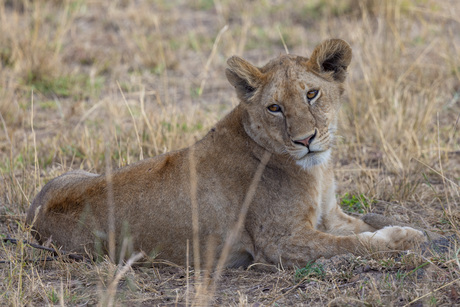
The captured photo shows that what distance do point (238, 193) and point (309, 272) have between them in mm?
766

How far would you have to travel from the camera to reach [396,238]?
4.03 meters

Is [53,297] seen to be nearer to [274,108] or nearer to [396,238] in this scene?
[274,108]

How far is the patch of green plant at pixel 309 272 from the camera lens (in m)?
3.77

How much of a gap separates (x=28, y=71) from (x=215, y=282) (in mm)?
5903

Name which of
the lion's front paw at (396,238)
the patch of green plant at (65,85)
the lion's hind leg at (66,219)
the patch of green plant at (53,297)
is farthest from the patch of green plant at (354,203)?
the patch of green plant at (65,85)

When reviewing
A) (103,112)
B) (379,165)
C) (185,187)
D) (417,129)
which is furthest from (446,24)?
(185,187)

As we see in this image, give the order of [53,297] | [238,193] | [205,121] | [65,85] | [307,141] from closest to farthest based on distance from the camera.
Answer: [53,297] < [307,141] < [238,193] < [205,121] < [65,85]

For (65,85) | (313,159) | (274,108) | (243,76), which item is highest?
(243,76)

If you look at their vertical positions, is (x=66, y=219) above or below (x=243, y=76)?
below

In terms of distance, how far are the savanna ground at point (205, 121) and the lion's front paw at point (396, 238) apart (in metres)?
0.15

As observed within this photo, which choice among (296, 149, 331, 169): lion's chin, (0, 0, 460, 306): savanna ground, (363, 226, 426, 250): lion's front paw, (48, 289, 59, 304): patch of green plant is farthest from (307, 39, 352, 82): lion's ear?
(48, 289, 59, 304): patch of green plant

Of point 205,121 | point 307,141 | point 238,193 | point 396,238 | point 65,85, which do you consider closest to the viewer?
point 307,141

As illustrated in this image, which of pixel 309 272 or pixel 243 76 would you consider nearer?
pixel 309 272

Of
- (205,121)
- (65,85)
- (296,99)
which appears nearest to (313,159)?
(296,99)
